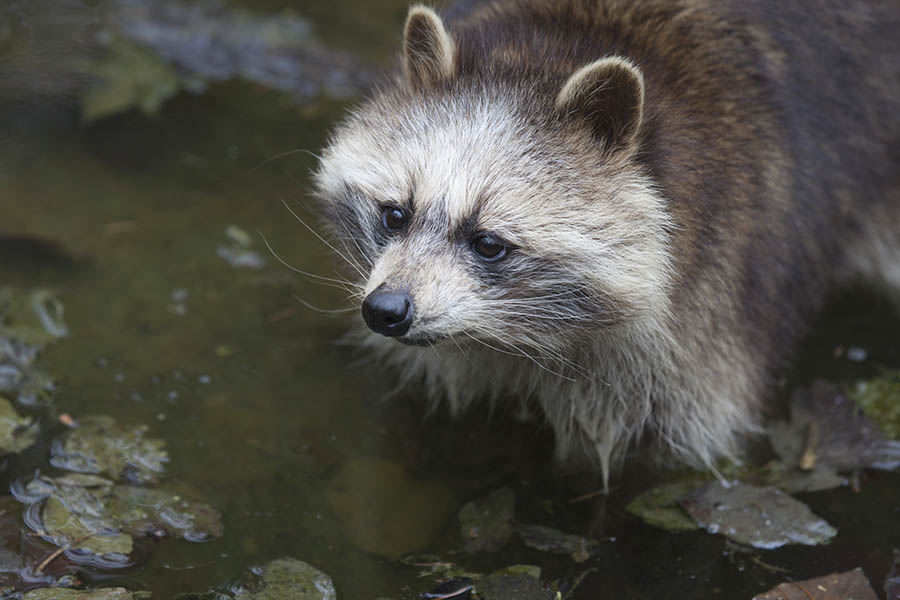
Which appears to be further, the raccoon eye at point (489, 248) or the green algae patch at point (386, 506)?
the green algae patch at point (386, 506)

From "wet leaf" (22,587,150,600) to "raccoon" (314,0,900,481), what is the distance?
1.22m

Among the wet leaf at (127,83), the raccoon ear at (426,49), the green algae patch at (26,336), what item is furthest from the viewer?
the wet leaf at (127,83)

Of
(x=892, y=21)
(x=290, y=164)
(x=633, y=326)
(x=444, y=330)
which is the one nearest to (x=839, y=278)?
(x=892, y=21)

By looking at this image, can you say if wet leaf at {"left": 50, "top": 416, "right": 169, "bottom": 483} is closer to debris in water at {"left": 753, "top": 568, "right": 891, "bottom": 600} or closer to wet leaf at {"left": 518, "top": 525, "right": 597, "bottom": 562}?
wet leaf at {"left": 518, "top": 525, "right": 597, "bottom": 562}

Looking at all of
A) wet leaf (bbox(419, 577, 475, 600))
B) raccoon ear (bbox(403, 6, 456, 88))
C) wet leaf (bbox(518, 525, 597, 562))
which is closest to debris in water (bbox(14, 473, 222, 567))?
wet leaf (bbox(419, 577, 475, 600))

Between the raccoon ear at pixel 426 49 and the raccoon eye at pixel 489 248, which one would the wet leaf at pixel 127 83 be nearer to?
the raccoon ear at pixel 426 49

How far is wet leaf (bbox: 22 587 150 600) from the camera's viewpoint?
3324 mm

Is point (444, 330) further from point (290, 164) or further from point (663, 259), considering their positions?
point (290, 164)

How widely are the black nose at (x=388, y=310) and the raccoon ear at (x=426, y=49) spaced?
94 cm

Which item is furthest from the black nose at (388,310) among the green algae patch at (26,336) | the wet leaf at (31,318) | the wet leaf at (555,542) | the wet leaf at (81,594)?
the wet leaf at (31,318)

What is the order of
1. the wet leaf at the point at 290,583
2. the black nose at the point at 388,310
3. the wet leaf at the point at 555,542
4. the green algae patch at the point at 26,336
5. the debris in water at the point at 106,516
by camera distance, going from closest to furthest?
the black nose at the point at 388,310 < the wet leaf at the point at 290,583 < the debris in water at the point at 106,516 < the wet leaf at the point at 555,542 < the green algae patch at the point at 26,336

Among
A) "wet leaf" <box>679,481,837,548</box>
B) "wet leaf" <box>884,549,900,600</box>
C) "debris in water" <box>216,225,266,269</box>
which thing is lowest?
"debris in water" <box>216,225,266,269</box>

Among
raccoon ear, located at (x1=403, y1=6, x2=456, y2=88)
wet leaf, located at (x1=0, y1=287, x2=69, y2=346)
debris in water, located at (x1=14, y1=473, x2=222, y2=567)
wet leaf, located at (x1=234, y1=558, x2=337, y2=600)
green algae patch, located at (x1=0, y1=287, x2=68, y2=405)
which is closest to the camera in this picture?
wet leaf, located at (x1=234, y1=558, x2=337, y2=600)

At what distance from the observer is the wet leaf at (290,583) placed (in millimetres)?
3469
